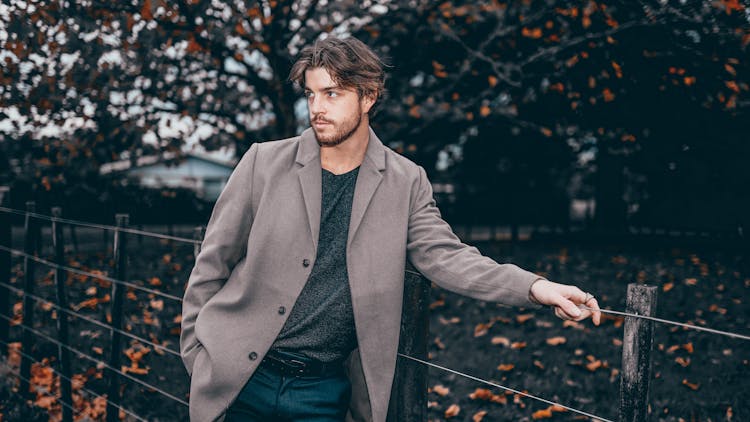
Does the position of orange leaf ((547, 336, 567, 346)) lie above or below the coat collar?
below

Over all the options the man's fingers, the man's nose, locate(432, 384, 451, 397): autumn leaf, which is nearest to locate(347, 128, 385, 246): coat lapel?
the man's nose

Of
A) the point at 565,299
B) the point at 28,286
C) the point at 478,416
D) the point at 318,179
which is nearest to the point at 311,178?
the point at 318,179

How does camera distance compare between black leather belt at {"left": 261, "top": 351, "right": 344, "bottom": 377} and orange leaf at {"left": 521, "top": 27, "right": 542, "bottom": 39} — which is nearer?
black leather belt at {"left": 261, "top": 351, "right": 344, "bottom": 377}

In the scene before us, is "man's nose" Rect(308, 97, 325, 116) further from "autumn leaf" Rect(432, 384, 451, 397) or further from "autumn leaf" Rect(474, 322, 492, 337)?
"autumn leaf" Rect(474, 322, 492, 337)

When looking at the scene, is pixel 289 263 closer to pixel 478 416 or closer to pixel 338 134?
pixel 338 134


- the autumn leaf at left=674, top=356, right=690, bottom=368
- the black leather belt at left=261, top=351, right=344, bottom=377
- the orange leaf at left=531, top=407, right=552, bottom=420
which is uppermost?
the black leather belt at left=261, top=351, right=344, bottom=377

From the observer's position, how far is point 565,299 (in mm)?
1938

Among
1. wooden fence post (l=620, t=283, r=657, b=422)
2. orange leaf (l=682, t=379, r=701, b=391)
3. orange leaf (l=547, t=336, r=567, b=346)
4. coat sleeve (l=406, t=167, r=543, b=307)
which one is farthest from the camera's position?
orange leaf (l=547, t=336, r=567, b=346)

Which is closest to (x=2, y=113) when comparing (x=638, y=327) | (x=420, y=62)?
(x=420, y=62)

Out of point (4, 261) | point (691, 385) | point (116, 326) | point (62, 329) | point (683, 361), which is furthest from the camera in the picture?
point (683, 361)

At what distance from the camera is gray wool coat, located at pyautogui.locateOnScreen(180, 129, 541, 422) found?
226cm

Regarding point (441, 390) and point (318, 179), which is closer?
point (318, 179)

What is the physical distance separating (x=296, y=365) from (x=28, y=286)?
373 cm

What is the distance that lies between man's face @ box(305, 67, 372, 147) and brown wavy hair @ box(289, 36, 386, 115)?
0.03 m
